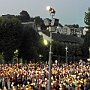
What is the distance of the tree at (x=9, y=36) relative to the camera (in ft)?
301

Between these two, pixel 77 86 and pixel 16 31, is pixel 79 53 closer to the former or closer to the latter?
pixel 16 31

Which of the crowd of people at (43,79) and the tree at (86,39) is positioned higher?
the tree at (86,39)

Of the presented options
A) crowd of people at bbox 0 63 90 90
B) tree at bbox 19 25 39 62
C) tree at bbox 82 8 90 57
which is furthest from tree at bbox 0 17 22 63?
crowd of people at bbox 0 63 90 90

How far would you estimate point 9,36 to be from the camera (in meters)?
94.2

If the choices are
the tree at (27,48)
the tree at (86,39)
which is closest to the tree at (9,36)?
the tree at (27,48)

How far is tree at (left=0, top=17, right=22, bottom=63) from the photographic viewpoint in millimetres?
91625

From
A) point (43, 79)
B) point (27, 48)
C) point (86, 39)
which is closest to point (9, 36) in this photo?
point (27, 48)

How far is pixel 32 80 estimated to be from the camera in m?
43.3

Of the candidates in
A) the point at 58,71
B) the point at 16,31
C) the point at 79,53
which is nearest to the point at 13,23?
the point at 16,31

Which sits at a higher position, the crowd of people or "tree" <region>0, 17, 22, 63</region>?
"tree" <region>0, 17, 22, 63</region>

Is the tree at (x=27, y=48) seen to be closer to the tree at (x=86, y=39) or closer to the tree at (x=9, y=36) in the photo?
the tree at (x=9, y=36)

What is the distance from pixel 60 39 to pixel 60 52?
24713 mm

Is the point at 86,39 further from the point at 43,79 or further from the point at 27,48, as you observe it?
the point at 43,79

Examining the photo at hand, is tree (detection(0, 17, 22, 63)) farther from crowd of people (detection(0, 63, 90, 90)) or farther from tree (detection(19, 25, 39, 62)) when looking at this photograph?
crowd of people (detection(0, 63, 90, 90))
